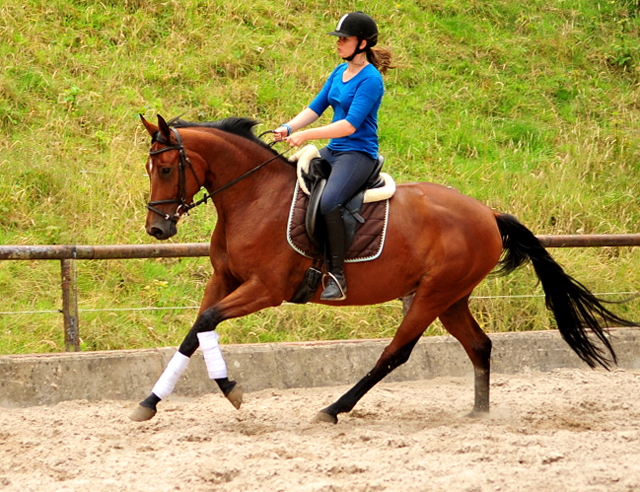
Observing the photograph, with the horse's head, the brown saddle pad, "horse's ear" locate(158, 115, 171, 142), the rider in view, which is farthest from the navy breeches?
"horse's ear" locate(158, 115, 171, 142)

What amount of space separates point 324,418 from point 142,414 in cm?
119

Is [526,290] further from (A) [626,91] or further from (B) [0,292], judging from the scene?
(A) [626,91]

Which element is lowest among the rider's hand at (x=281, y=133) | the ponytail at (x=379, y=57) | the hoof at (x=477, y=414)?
the hoof at (x=477, y=414)

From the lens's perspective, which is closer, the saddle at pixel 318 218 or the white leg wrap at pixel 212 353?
the white leg wrap at pixel 212 353

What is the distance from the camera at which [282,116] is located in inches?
418

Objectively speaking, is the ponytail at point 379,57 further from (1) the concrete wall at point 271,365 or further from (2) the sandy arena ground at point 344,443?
(2) the sandy arena ground at point 344,443

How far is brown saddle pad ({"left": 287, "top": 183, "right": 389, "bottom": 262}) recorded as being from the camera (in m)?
5.11

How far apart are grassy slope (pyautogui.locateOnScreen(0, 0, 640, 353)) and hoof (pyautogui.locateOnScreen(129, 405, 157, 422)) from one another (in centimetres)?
209

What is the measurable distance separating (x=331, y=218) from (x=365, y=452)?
5.08 feet

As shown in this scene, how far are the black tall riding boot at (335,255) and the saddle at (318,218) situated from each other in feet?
0.24

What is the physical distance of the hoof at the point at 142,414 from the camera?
4.84 m

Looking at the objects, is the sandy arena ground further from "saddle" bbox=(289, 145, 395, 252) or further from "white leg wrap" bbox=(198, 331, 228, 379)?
"saddle" bbox=(289, 145, 395, 252)

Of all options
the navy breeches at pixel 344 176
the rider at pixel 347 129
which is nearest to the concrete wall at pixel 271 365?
the rider at pixel 347 129

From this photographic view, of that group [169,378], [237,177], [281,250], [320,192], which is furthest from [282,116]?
[169,378]
